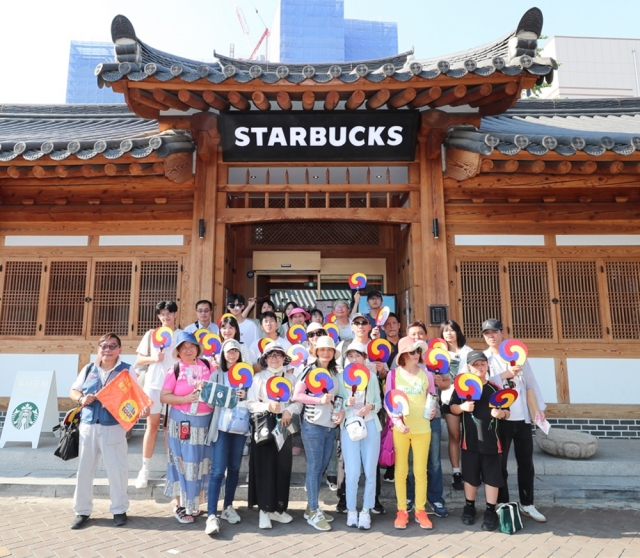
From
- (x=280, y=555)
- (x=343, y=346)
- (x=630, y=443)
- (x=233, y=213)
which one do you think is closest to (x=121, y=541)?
(x=280, y=555)

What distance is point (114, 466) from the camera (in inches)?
170

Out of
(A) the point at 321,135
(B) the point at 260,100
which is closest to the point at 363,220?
(A) the point at 321,135

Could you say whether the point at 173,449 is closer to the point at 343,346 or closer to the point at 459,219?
the point at 343,346

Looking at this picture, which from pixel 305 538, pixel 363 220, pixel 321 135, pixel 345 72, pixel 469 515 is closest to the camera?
pixel 305 538

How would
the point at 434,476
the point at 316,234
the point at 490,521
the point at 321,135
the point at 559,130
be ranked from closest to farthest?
the point at 490,521 → the point at 434,476 → the point at 321,135 → the point at 559,130 → the point at 316,234

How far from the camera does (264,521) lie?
4.20 metres

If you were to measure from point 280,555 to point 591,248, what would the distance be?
20.2 ft

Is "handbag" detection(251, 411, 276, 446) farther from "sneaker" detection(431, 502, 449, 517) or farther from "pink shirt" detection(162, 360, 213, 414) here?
"sneaker" detection(431, 502, 449, 517)

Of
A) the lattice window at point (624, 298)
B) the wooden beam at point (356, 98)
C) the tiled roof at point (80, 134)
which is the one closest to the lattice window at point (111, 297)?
the tiled roof at point (80, 134)

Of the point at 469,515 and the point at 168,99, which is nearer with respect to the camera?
the point at 469,515

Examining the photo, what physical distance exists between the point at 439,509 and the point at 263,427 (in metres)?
1.94

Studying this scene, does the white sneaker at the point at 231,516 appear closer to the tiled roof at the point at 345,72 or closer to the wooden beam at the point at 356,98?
the tiled roof at the point at 345,72

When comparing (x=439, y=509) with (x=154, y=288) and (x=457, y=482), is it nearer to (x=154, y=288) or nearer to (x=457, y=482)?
(x=457, y=482)

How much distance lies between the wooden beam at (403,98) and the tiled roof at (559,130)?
0.86 meters
